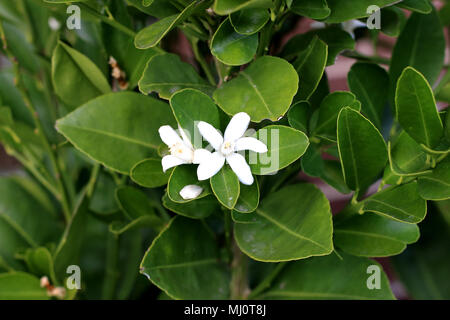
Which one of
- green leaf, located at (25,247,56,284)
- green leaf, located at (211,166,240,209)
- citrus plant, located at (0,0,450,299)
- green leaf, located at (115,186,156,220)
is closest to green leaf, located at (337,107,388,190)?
citrus plant, located at (0,0,450,299)

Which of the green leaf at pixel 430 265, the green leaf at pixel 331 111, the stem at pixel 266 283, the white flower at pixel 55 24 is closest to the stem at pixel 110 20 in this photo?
the white flower at pixel 55 24

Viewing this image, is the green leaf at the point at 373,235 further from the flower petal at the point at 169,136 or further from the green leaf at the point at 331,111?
the flower petal at the point at 169,136

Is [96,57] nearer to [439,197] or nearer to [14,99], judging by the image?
[14,99]

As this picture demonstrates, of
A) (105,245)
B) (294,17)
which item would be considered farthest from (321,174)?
(105,245)

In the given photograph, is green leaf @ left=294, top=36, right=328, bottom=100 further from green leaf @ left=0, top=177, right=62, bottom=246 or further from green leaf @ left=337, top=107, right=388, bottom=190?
green leaf @ left=0, top=177, right=62, bottom=246

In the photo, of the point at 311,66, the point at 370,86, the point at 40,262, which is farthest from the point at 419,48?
the point at 40,262

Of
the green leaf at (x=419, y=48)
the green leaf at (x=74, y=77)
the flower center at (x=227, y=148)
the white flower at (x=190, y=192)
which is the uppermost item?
the green leaf at (x=419, y=48)

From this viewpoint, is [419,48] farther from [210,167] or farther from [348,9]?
[210,167]
